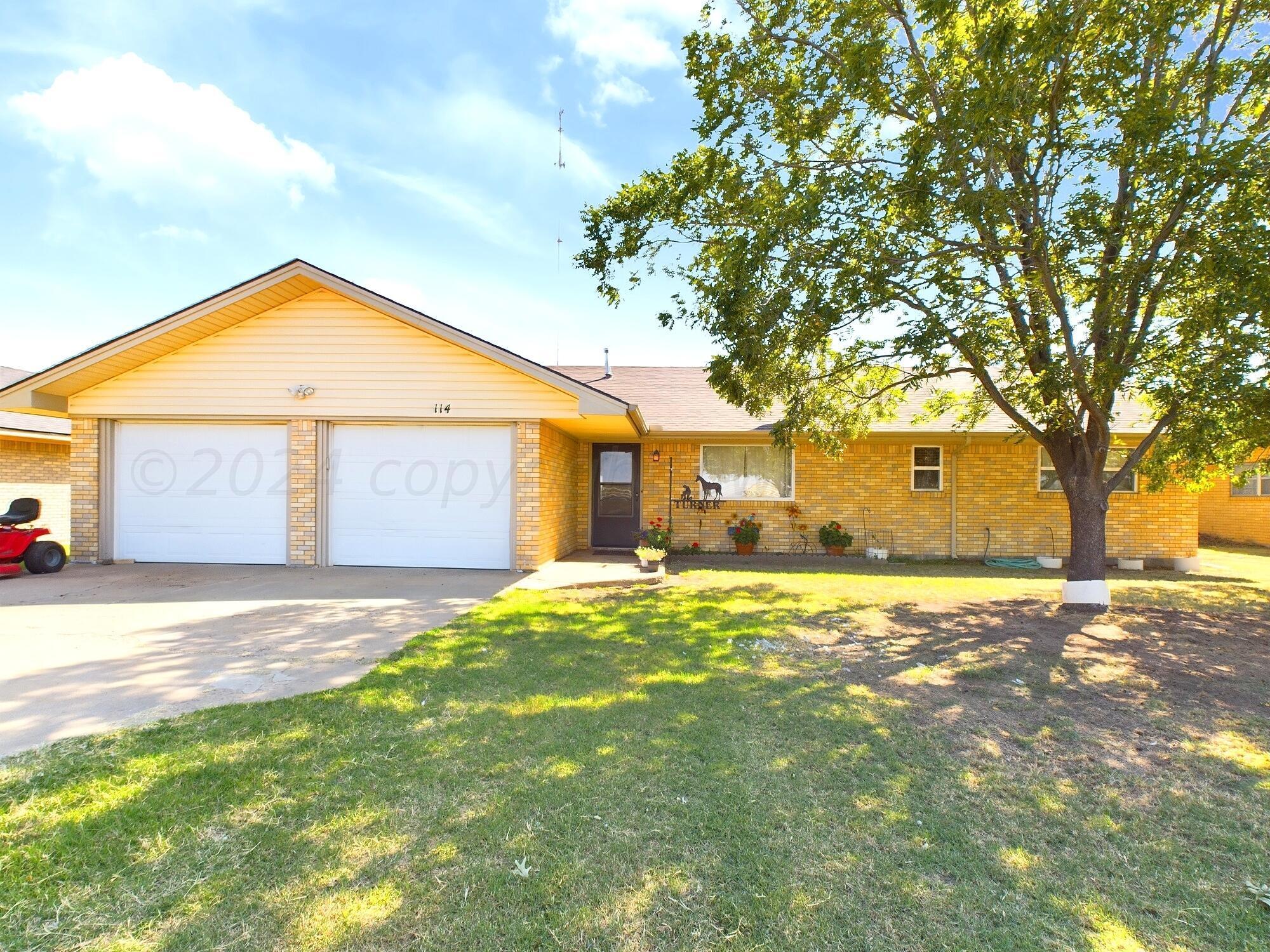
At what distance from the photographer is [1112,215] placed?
617 centimetres

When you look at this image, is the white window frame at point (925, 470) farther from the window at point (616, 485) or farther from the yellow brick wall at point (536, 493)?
the yellow brick wall at point (536, 493)

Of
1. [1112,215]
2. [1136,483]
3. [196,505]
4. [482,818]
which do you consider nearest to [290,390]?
[196,505]

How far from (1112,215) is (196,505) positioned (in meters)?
12.9

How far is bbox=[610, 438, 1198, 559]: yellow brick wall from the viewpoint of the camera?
12.4 meters

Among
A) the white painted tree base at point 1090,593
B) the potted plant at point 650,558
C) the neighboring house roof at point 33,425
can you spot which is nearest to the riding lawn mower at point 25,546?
the neighboring house roof at point 33,425

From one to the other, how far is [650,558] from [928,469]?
6.59m

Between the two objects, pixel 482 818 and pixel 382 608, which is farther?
pixel 382 608

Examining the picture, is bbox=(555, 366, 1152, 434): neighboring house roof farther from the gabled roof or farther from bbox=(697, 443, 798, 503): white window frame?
the gabled roof

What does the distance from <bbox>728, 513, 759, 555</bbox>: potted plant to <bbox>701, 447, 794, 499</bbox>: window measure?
0.62 meters

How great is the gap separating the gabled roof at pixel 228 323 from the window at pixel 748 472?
370 cm

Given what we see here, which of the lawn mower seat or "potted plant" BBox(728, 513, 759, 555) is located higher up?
the lawn mower seat

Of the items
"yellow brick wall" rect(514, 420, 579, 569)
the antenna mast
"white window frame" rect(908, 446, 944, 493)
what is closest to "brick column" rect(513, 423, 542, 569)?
"yellow brick wall" rect(514, 420, 579, 569)

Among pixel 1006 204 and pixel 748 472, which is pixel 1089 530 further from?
pixel 748 472

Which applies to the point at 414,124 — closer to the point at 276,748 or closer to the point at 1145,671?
the point at 276,748
